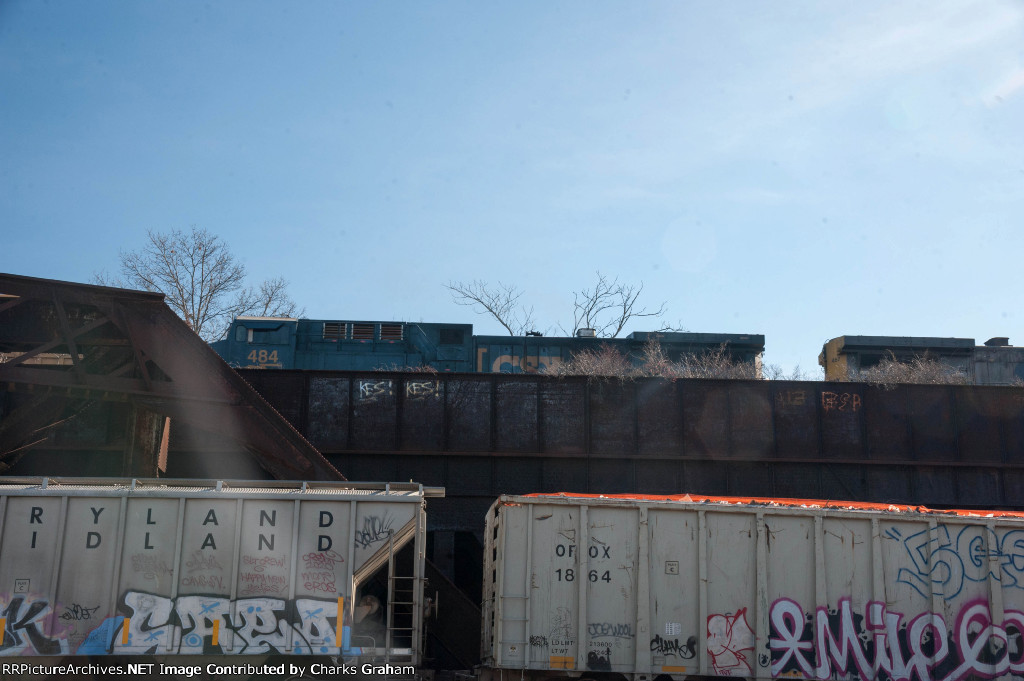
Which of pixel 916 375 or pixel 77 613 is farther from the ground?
pixel 916 375

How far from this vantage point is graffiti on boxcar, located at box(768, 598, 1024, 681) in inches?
429

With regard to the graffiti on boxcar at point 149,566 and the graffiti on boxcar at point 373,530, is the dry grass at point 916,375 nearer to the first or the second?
the graffiti on boxcar at point 373,530

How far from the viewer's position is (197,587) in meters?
10.6

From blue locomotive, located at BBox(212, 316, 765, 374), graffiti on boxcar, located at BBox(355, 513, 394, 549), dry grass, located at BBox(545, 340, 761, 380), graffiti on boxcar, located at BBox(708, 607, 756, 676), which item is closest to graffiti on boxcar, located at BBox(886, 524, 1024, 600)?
graffiti on boxcar, located at BBox(708, 607, 756, 676)

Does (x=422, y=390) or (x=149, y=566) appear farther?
(x=422, y=390)

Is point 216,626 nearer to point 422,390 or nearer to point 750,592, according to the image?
point 750,592

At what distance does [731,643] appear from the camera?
1093 centimetres

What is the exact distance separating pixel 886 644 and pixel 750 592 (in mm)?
1917

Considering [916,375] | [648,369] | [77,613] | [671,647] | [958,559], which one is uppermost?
[916,375]

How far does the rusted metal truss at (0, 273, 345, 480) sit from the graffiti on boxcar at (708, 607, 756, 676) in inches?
257

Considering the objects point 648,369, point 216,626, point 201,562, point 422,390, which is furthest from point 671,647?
point 648,369

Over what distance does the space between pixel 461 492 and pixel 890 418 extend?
32.8 ft

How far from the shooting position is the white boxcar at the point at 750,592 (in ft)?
35.8

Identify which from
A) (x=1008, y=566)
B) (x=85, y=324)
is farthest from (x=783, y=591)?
(x=85, y=324)
